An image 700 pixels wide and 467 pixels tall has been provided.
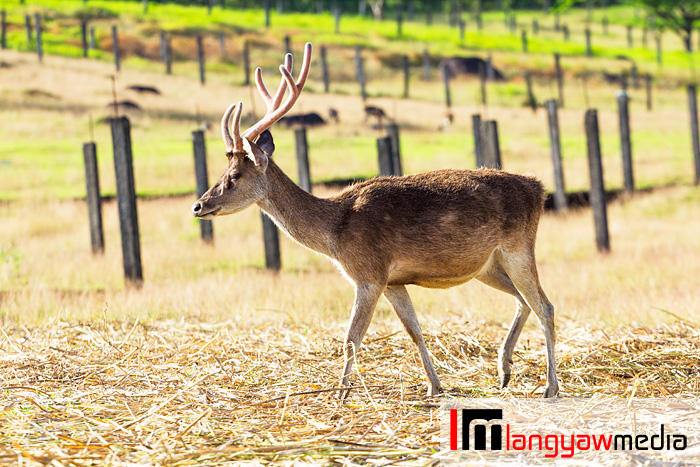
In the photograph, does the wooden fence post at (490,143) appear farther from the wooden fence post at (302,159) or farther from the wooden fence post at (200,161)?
the wooden fence post at (200,161)

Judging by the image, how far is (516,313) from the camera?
6.24 metres

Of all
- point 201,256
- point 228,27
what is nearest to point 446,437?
point 201,256

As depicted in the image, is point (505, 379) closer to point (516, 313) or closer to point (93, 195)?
point (516, 313)

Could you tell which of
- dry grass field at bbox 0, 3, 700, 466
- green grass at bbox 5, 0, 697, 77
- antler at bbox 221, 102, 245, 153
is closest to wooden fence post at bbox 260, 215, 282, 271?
dry grass field at bbox 0, 3, 700, 466

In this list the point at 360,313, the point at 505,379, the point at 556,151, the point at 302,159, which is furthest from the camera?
the point at 556,151

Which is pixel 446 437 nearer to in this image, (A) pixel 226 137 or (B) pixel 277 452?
(B) pixel 277 452

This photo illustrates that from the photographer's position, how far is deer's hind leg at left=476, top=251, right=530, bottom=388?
19.3ft

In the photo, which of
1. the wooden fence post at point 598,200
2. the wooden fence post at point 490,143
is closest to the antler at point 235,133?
the wooden fence post at point 490,143

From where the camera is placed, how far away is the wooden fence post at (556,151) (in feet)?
47.1

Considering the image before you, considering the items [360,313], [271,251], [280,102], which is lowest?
[271,251]

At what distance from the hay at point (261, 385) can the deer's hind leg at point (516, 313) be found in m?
0.13

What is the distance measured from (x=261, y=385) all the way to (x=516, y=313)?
2.03 meters

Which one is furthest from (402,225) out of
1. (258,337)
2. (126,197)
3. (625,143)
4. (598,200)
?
(625,143)

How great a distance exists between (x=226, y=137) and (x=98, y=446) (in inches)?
92.8
